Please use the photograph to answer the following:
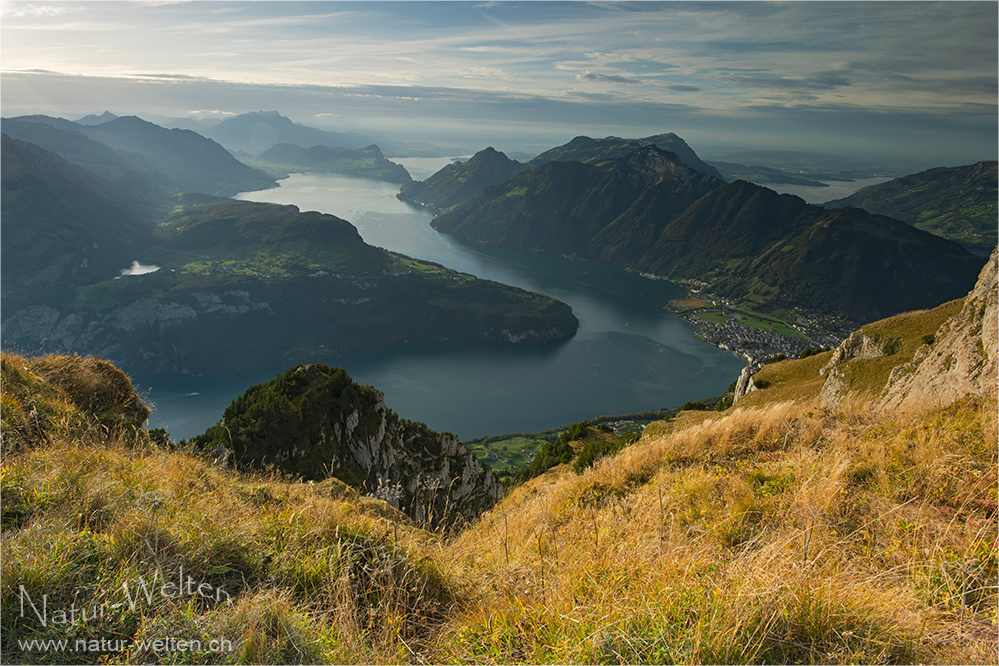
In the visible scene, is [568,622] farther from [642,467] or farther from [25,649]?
[642,467]

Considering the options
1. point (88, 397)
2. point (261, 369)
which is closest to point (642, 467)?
point (88, 397)

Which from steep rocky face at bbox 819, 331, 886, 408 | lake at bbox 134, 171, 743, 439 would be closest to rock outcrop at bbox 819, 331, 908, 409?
steep rocky face at bbox 819, 331, 886, 408

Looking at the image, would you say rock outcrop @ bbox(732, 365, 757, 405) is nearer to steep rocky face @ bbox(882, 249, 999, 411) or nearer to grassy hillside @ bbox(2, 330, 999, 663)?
steep rocky face @ bbox(882, 249, 999, 411)

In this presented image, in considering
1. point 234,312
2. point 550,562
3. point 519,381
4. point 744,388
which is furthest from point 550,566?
point 234,312

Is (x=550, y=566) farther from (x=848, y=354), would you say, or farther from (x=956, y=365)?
(x=848, y=354)

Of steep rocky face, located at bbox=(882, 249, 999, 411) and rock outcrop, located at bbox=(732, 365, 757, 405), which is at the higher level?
steep rocky face, located at bbox=(882, 249, 999, 411)

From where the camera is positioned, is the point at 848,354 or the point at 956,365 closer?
the point at 956,365
